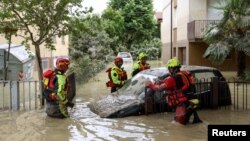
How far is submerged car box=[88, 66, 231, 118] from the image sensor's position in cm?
988

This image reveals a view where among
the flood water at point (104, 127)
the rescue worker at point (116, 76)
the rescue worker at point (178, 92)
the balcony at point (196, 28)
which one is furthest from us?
the balcony at point (196, 28)

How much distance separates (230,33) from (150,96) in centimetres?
1125

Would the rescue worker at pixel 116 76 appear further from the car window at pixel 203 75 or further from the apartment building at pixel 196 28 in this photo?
the apartment building at pixel 196 28

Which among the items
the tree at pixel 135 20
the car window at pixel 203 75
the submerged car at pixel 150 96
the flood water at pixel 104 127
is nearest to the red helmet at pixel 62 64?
the flood water at pixel 104 127

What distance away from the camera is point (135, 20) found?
53.8 m

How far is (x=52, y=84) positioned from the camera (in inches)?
368

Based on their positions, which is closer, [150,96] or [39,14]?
[150,96]

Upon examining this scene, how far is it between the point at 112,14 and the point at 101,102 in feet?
11.8

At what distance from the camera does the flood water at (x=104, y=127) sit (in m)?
8.14

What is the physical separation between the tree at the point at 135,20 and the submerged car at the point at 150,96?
4223 cm

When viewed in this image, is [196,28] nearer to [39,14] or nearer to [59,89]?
[39,14]

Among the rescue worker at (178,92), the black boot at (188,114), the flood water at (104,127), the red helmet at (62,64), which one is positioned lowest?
the flood water at (104,127)

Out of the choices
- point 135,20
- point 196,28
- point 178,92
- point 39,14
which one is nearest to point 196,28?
point 196,28

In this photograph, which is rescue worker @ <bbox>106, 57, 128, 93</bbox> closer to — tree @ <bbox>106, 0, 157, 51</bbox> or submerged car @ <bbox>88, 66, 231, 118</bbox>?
submerged car @ <bbox>88, 66, 231, 118</bbox>
